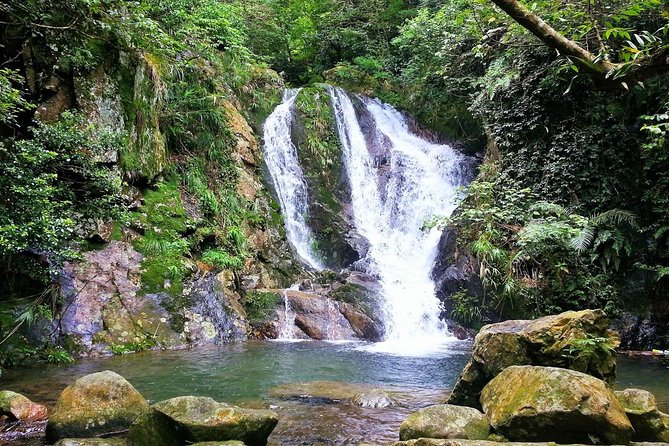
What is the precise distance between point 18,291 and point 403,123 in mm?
15212

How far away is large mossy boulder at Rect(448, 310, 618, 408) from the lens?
4.81 meters

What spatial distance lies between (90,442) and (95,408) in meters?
0.50

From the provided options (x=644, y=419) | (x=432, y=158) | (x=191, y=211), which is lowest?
(x=644, y=419)

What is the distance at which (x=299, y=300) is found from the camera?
38.6 feet

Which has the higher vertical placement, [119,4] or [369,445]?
[119,4]

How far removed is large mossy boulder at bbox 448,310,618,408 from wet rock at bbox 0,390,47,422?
14.2ft

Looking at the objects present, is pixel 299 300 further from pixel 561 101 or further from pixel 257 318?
pixel 561 101

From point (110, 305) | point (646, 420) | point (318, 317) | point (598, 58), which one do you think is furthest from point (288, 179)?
point (598, 58)

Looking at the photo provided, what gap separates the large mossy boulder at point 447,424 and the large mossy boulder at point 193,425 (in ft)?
4.23

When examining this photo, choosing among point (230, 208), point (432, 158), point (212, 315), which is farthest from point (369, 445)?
point (432, 158)

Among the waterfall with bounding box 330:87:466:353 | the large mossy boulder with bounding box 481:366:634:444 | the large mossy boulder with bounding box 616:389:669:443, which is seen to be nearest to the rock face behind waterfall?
the waterfall with bounding box 330:87:466:353

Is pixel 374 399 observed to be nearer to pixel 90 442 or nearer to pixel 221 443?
pixel 221 443

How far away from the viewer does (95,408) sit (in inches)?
181

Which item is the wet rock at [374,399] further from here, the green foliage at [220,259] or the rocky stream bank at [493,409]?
the green foliage at [220,259]
